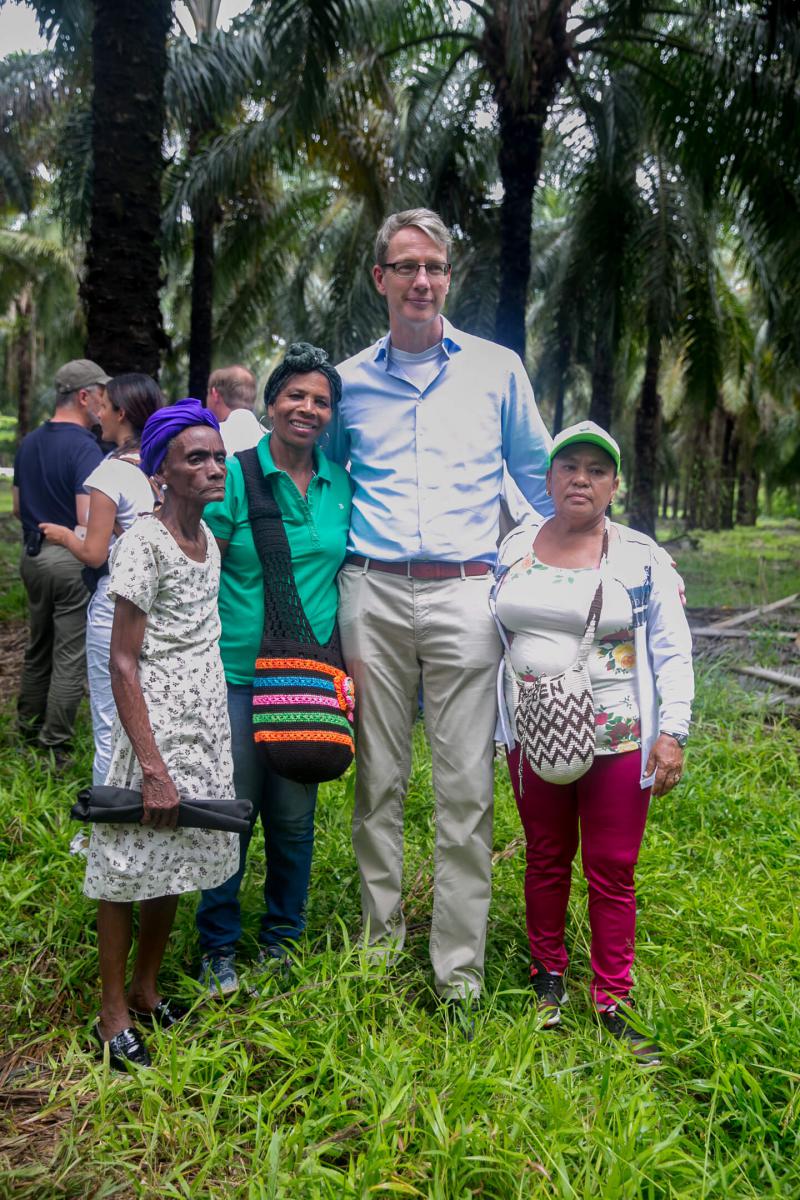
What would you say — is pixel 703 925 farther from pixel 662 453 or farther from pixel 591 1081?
pixel 662 453

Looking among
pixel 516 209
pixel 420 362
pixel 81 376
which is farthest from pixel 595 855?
pixel 516 209

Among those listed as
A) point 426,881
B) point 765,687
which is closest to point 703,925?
point 426,881

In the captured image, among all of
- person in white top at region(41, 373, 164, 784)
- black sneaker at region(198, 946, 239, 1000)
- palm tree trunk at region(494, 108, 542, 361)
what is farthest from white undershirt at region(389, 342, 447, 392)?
palm tree trunk at region(494, 108, 542, 361)

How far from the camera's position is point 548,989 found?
123 inches

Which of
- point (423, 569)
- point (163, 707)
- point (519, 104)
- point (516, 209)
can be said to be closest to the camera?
point (163, 707)

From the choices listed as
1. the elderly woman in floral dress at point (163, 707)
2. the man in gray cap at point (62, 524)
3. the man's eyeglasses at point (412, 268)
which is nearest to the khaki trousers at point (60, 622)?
the man in gray cap at point (62, 524)

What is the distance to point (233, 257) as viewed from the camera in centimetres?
1531

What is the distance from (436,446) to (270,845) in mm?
1374

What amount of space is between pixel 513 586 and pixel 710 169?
→ 24.5 feet

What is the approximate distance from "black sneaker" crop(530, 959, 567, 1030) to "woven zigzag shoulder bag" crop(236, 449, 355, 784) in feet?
3.09

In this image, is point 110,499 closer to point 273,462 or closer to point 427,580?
point 273,462

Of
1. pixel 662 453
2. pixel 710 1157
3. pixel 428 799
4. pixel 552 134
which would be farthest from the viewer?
pixel 662 453

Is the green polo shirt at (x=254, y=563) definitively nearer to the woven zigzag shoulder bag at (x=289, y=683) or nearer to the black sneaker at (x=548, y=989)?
the woven zigzag shoulder bag at (x=289, y=683)

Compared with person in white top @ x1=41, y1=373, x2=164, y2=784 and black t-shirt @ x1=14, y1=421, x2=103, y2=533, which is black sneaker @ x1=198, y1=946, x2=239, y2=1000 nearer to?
person in white top @ x1=41, y1=373, x2=164, y2=784
